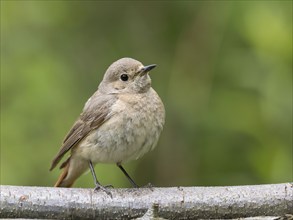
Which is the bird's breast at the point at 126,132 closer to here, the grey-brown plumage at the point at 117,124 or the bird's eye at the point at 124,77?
the grey-brown plumage at the point at 117,124

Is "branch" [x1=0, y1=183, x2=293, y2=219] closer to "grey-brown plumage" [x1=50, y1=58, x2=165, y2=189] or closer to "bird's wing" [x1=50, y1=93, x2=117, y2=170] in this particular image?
"grey-brown plumage" [x1=50, y1=58, x2=165, y2=189]

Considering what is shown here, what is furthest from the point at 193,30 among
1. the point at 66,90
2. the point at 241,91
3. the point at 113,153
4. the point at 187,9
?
the point at 113,153

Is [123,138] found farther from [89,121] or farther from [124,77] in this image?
[124,77]

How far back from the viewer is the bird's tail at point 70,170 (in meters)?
5.23

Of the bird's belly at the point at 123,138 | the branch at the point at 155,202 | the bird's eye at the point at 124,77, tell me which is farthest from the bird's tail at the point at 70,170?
the branch at the point at 155,202

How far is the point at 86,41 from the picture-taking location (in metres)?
6.36

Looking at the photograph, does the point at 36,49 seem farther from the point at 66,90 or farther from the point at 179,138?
the point at 179,138

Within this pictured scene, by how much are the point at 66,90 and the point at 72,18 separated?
773 millimetres

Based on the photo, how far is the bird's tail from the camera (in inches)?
206

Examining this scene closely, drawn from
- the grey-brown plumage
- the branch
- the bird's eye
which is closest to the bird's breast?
the grey-brown plumage

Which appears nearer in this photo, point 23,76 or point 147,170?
point 23,76

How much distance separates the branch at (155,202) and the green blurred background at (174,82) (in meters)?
1.16

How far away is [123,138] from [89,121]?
1.30ft

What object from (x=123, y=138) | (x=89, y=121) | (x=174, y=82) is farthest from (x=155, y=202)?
(x=174, y=82)
